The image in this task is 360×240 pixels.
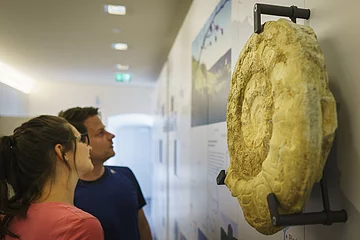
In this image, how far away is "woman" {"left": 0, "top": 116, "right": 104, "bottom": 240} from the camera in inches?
45.0

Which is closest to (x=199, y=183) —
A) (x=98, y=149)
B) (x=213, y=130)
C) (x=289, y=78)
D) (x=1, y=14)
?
(x=213, y=130)

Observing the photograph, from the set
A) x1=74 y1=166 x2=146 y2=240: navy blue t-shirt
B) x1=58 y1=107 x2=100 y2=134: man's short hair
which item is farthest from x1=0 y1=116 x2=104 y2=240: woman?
x1=58 y1=107 x2=100 y2=134: man's short hair

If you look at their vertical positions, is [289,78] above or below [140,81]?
below

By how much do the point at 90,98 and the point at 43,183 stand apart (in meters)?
6.20

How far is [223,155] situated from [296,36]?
95 centimetres

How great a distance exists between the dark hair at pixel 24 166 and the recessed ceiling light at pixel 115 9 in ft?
5.93

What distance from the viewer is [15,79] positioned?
5.94m

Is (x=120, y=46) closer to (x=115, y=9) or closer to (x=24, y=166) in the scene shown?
(x=115, y=9)

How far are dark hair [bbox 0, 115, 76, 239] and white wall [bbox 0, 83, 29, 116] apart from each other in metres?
4.57

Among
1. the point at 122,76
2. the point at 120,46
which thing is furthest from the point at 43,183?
the point at 122,76

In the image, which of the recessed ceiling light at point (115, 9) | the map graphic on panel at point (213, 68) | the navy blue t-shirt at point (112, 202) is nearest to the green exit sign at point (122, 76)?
the recessed ceiling light at point (115, 9)

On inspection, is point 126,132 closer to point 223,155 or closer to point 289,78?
point 223,155

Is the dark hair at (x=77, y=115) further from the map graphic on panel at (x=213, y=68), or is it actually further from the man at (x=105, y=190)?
the map graphic on panel at (x=213, y=68)

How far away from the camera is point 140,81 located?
6.82 m
